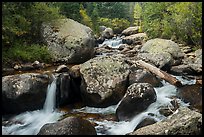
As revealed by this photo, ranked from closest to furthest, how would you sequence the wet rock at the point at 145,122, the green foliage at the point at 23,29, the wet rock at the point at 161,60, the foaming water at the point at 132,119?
the wet rock at the point at 145,122 < the foaming water at the point at 132,119 < the green foliage at the point at 23,29 < the wet rock at the point at 161,60

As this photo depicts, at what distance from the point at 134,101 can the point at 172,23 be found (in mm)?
11553

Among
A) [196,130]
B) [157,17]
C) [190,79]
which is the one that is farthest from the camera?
[157,17]

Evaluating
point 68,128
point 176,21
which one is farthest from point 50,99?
point 176,21

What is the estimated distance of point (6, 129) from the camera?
7.61m

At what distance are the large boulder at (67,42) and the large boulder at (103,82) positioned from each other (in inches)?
171

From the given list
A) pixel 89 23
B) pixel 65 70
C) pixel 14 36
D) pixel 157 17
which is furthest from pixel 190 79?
pixel 89 23

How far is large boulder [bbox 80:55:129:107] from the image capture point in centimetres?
870

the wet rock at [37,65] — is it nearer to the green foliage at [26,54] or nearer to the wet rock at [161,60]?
the green foliage at [26,54]

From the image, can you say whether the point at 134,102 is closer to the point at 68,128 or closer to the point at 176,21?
the point at 68,128

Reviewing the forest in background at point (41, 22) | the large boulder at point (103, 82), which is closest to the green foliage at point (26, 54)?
the forest in background at point (41, 22)

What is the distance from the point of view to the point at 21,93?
328 inches

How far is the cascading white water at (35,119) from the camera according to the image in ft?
24.8

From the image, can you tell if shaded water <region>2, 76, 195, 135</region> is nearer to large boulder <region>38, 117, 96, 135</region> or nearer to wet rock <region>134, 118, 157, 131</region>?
wet rock <region>134, 118, 157, 131</region>

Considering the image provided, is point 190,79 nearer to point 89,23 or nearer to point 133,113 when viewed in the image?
point 133,113
